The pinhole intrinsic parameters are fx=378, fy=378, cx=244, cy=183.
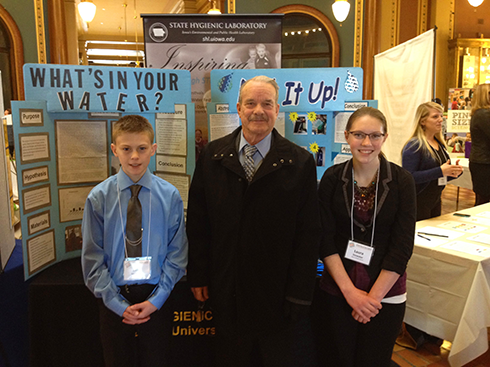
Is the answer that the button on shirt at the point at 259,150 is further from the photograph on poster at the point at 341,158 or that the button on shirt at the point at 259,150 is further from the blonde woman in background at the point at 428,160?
the blonde woman in background at the point at 428,160

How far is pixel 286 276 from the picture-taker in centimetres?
142

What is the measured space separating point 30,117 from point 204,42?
4.13ft

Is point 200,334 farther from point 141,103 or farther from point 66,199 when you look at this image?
point 141,103

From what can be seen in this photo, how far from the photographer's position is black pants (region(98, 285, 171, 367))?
1.39 meters

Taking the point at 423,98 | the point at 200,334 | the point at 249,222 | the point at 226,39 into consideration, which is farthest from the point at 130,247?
the point at 423,98

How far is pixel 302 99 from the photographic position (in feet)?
6.91

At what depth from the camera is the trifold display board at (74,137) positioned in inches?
67.0

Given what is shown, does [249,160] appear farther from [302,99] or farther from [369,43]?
[369,43]

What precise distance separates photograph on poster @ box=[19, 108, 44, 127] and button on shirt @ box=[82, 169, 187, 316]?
1.70ft

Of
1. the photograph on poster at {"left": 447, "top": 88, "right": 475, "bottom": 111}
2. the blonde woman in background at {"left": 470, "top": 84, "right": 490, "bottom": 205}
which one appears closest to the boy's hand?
the blonde woman in background at {"left": 470, "top": 84, "right": 490, "bottom": 205}

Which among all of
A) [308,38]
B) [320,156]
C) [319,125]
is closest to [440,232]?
[320,156]

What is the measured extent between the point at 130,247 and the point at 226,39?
1.66 metres

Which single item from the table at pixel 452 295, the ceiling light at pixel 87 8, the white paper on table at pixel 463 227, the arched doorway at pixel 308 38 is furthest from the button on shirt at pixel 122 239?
the arched doorway at pixel 308 38

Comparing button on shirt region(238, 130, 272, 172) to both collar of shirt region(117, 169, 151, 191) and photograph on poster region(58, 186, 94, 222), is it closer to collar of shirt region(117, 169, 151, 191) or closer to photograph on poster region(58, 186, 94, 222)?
collar of shirt region(117, 169, 151, 191)
